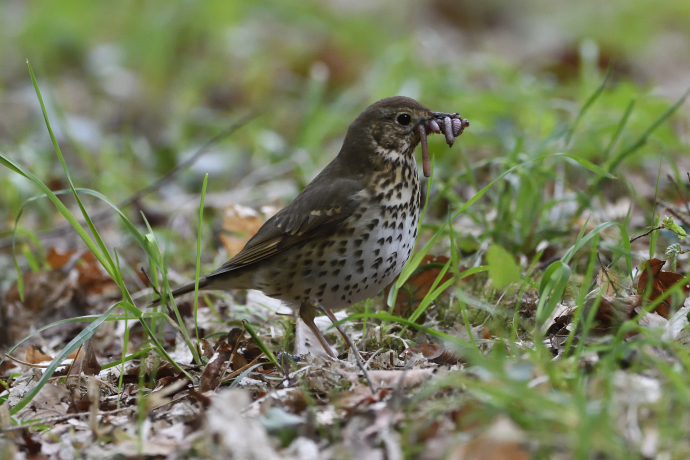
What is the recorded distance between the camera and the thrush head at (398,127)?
139 inches

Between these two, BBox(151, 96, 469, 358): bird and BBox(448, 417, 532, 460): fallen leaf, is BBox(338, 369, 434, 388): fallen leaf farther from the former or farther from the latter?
BBox(151, 96, 469, 358): bird

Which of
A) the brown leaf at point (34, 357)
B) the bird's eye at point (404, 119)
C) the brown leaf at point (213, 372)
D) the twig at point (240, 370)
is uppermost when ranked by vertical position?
the bird's eye at point (404, 119)

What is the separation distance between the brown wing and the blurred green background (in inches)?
32.9

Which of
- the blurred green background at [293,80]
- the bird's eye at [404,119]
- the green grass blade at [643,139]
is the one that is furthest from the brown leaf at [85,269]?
the green grass blade at [643,139]

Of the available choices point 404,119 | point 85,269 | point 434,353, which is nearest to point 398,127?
point 404,119

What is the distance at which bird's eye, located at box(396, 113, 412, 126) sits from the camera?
3.54 metres

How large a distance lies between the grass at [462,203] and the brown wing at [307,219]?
1.14 feet

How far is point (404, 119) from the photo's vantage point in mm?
3549

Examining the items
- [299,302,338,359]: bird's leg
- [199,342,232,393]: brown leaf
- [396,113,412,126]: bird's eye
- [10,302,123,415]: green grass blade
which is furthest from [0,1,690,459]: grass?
[396,113,412,126]: bird's eye

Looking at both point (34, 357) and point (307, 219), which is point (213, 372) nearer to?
point (307, 219)

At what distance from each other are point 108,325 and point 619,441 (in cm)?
291

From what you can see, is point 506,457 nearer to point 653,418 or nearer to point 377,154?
point 653,418

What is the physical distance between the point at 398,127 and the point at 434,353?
42.6 inches

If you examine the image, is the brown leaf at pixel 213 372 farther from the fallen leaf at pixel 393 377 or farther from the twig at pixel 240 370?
the fallen leaf at pixel 393 377
